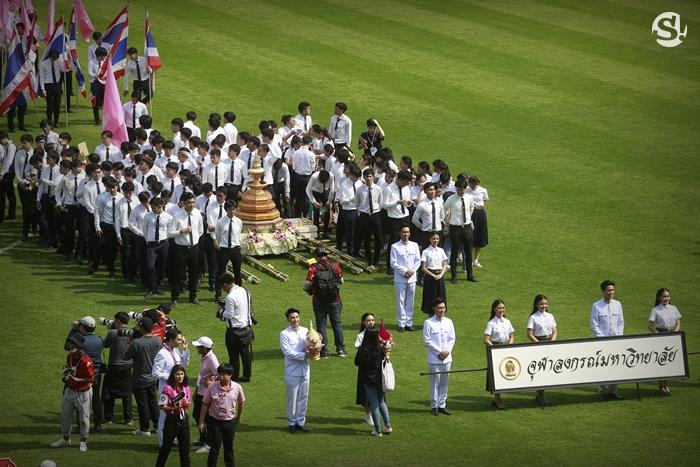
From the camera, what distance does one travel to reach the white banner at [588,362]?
22750mm

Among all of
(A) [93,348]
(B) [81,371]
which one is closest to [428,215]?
(A) [93,348]

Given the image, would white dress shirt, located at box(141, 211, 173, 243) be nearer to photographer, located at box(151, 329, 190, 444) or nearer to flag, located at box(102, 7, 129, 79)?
photographer, located at box(151, 329, 190, 444)

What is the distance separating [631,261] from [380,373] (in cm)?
1029

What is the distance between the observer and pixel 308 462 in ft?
68.4

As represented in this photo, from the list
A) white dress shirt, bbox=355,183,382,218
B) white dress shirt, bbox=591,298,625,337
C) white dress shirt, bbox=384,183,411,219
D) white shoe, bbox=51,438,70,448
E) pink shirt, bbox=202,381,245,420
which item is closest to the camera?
pink shirt, bbox=202,381,245,420

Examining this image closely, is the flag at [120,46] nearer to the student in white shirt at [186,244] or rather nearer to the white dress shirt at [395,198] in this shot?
the student in white shirt at [186,244]

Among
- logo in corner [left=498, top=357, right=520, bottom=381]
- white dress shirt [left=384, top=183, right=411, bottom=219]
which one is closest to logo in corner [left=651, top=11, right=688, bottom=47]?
white dress shirt [left=384, top=183, right=411, bottom=219]

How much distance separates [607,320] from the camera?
23.7 m

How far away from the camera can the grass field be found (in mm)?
21906

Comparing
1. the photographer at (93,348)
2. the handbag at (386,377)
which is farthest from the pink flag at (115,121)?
the handbag at (386,377)

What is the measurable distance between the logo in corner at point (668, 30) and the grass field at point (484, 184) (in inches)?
13.0

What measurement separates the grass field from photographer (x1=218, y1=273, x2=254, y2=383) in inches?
25.9

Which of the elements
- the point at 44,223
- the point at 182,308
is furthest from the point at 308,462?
the point at 44,223

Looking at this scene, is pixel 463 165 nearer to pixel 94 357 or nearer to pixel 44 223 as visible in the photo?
pixel 44 223
